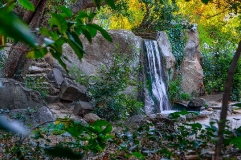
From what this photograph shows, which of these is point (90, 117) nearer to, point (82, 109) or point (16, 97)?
point (82, 109)

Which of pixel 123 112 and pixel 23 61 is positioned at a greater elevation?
pixel 23 61

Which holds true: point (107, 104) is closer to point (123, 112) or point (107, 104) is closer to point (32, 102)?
point (123, 112)

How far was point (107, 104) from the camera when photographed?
321 inches

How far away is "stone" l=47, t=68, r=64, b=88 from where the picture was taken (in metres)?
9.41

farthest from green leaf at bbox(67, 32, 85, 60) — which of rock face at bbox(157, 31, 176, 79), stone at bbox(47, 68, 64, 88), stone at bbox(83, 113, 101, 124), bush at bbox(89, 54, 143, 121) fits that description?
rock face at bbox(157, 31, 176, 79)

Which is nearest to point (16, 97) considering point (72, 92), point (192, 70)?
point (72, 92)

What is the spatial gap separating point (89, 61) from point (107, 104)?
109 inches

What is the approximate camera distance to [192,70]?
14.1 meters

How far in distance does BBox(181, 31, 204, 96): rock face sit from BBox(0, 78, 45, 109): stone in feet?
24.6

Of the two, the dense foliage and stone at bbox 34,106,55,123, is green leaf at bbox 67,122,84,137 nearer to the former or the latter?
the dense foliage

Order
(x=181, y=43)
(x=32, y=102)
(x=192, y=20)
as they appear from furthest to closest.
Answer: (x=192, y=20)
(x=181, y=43)
(x=32, y=102)

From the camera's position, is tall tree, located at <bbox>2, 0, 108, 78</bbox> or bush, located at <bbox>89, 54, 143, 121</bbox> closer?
tall tree, located at <bbox>2, 0, 108, 78</bbox>

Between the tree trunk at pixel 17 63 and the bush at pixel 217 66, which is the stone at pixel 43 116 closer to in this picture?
the tree trunk at pixel 17 63

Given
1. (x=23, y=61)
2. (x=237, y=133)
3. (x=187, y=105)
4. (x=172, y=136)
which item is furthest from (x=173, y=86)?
(x=237, y=133)
